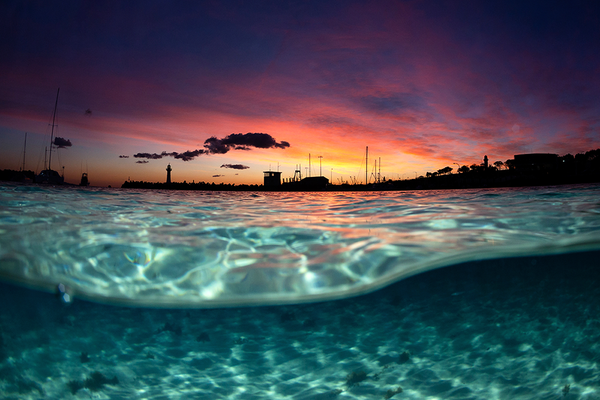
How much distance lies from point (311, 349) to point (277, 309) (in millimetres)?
1004

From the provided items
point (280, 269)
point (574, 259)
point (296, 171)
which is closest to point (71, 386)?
point (280, 269)

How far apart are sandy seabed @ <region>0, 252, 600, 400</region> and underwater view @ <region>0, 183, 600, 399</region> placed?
1.2 inches

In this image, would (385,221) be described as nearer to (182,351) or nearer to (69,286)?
(182,351)

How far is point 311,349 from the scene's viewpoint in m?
5.29

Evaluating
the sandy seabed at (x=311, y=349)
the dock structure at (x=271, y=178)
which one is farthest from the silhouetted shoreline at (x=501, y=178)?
the sandy seabed at (x=311, y=349)

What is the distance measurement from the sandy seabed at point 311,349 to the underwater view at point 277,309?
0.03m

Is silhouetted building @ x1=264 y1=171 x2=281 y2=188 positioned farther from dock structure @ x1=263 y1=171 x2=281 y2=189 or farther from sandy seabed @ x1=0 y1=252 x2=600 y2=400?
sandy seabed @ x1=0 y1=252 x2=600 y2=400

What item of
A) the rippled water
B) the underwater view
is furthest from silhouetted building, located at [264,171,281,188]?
the rippled water

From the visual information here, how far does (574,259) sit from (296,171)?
204 feet

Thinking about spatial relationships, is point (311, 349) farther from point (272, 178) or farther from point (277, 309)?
point (272, 178)

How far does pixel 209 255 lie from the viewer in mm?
4383

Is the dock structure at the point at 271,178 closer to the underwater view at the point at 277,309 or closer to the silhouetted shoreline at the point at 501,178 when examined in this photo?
the silhouetted shoreline at the point at 501,178

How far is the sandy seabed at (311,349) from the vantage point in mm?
4809

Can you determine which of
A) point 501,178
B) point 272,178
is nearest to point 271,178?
point 272,178
